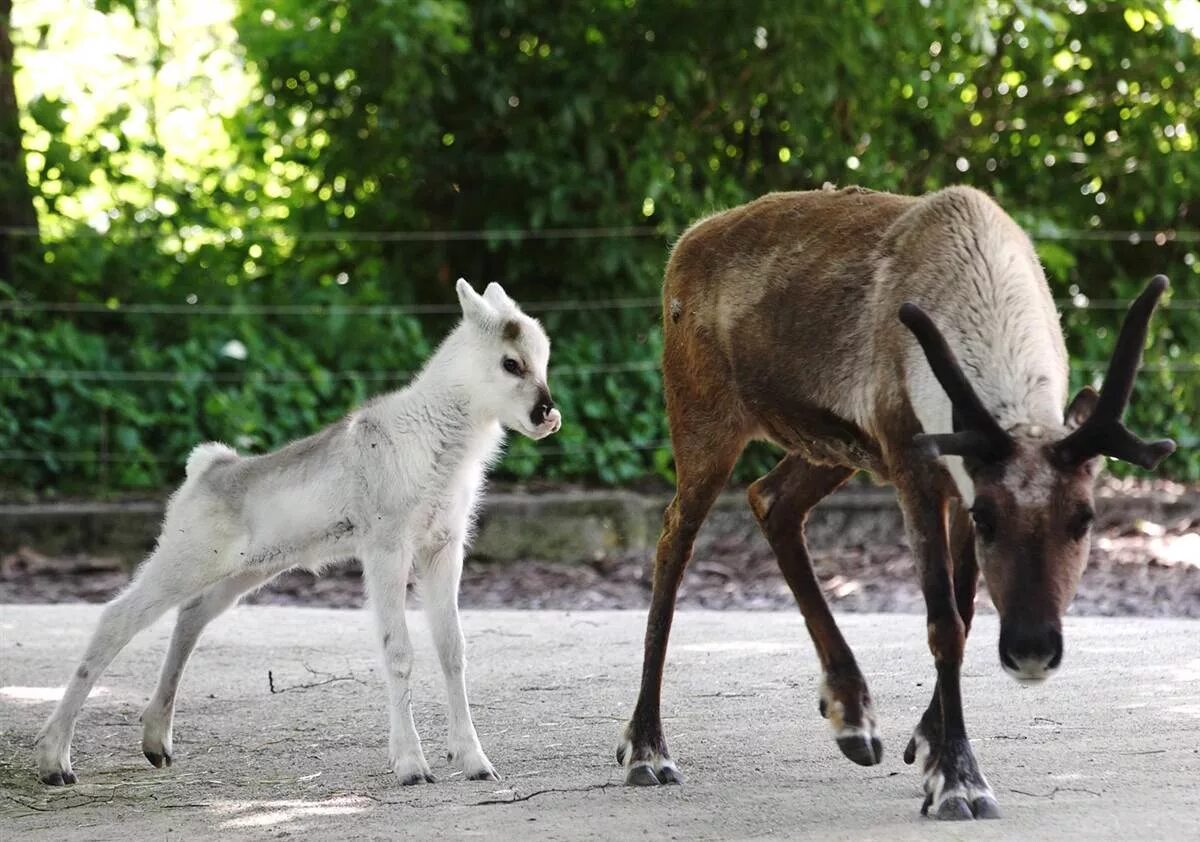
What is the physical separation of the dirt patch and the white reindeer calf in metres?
3.77

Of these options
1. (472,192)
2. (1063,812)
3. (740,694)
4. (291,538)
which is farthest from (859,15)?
(1063,812)

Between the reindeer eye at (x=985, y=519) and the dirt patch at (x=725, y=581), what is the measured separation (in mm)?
4667

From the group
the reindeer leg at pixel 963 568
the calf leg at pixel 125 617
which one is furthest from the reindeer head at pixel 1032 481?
the calf leg at pixel 125 617

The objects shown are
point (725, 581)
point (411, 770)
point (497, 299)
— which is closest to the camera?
point (411, 770)

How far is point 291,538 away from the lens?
5.75 m

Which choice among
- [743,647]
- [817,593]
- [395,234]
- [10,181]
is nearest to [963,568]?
[817,593]

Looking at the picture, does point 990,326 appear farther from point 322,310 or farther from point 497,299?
point 322,310

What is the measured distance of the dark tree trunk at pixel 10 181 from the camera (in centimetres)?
1212

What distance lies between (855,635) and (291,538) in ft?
9.72

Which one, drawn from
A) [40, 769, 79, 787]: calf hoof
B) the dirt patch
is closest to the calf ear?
[40, 769, 79, 787]: calf hoof

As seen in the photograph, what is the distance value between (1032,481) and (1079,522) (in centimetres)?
16

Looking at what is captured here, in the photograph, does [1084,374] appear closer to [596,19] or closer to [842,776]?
[596,19]

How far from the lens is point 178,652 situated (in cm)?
589

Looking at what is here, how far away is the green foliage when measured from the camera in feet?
38.2
